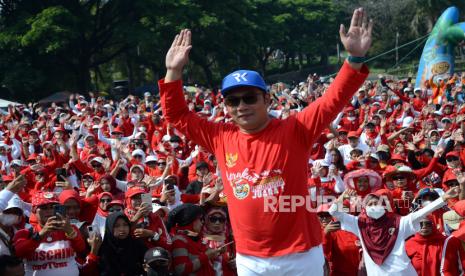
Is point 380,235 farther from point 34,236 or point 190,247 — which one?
point 34,236

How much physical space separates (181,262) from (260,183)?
2064 millimetres

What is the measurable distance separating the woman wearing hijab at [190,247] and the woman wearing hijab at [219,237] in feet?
0.28

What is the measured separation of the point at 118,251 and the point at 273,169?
213 cm

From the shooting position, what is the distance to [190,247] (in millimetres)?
5047

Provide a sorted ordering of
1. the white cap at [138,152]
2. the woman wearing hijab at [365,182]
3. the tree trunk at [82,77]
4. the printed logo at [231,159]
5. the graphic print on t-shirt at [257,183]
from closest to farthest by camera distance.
A: the graphic print on t-shirt at [257,183] → the printed logo at [231,159] → the woman wearing hijab at [365,182] → the white cap at [138,152] → the tree trunk at [82,77]

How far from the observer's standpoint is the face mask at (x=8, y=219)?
5.06m

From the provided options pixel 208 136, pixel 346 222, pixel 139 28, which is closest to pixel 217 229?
pixel 346 222

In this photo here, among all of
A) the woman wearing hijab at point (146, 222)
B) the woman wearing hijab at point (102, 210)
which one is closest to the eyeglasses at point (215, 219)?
the woman wearing hijab at point (146, 222)

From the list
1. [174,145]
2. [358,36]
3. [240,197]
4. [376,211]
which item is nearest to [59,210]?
[240,197]

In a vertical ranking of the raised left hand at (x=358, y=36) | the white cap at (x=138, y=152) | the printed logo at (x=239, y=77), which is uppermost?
the raised left hand at (x=358, y=36)

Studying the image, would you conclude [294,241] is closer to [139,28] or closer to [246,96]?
[246,96]

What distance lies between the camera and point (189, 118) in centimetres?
331

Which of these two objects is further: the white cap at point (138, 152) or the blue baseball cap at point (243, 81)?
the white cap at point (138, 152)

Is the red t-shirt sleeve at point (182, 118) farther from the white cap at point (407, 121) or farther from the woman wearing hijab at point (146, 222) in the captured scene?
the white cap at point (407, 121)
